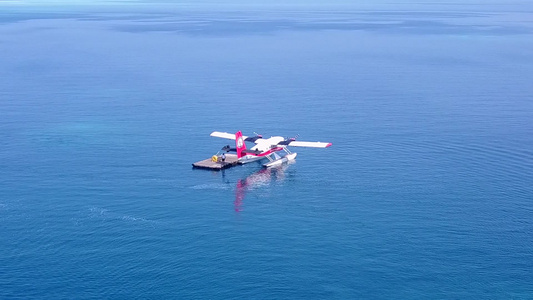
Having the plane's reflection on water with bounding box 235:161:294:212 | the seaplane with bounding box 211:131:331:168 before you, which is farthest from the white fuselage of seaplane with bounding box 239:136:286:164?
the plane's reflection on water with bounding box 235:161:294:212

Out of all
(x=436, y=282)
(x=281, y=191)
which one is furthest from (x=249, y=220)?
(x=436, y=282)

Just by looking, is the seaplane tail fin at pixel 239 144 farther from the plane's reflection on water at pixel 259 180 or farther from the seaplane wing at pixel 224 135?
the seaplane wing at pixel 224 135

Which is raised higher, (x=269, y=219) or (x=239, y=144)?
(x=239, y=144)

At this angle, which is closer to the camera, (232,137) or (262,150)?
(262,150)

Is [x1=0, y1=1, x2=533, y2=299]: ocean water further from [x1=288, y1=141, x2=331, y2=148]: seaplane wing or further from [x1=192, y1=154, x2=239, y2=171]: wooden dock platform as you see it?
[x1=288, y1=141, x2=331, y2=148]: seaplane wing

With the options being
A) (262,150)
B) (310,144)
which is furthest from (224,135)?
(310,144)

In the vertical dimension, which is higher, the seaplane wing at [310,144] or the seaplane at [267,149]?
the seaplane wing at [310,144]

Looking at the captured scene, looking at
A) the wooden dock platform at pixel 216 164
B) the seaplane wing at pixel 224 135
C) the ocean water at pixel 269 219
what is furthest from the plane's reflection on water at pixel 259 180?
the seaplane wing at pixel 224 135

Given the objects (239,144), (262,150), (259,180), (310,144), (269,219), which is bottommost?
(269,219)

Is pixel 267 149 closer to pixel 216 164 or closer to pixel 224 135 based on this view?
pixel 216 164
